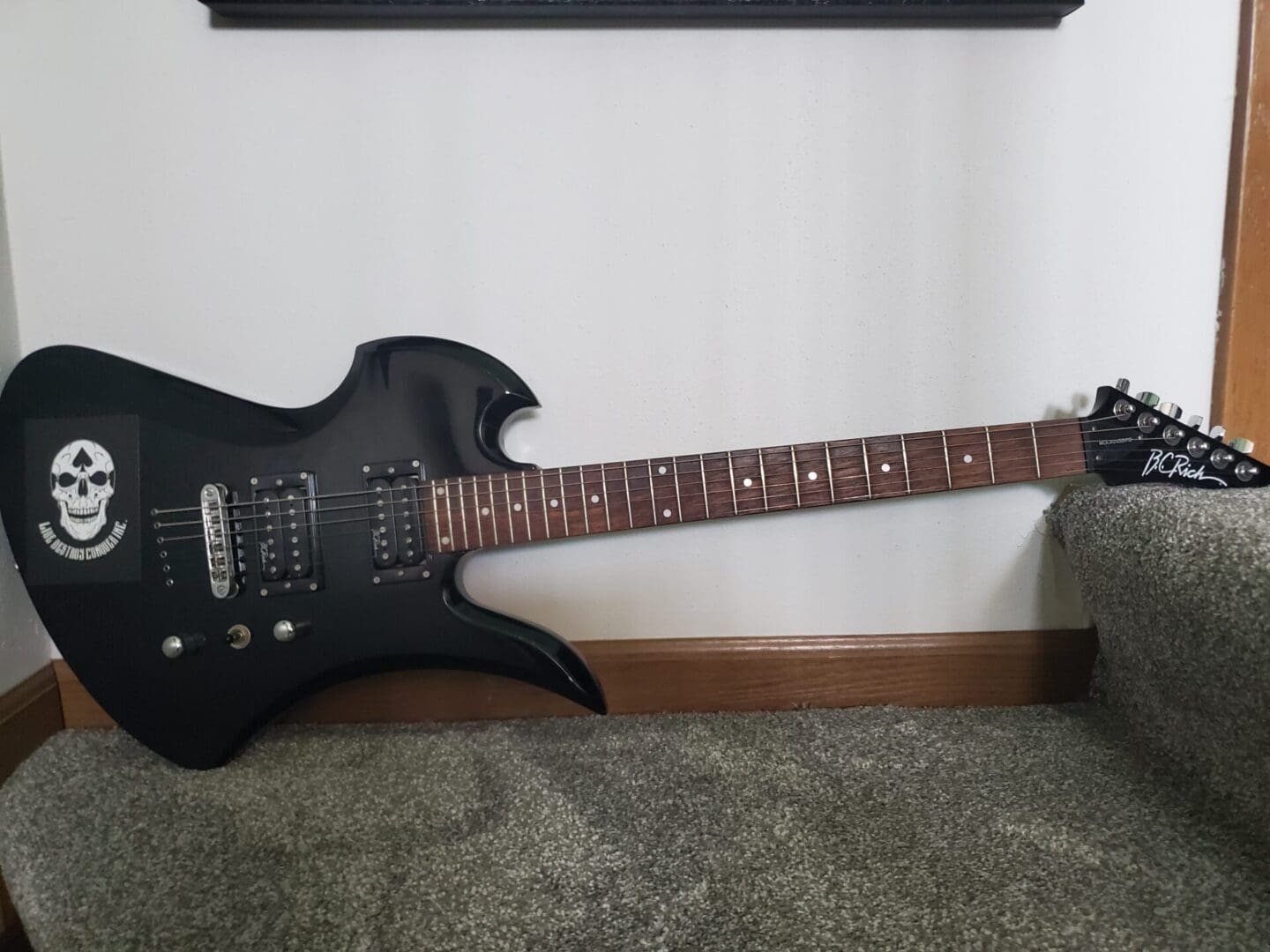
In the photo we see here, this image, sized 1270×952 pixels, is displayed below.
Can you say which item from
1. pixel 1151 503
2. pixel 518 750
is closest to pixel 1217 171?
pixel 1151 503

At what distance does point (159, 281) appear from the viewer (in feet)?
3.01

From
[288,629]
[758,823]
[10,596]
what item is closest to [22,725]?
[10,596]

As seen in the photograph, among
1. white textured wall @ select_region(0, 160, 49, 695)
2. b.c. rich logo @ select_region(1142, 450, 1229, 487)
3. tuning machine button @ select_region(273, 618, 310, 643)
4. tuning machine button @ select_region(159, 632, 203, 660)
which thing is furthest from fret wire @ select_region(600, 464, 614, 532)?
white textured wall @ select_region(0, 160, 49, 695)

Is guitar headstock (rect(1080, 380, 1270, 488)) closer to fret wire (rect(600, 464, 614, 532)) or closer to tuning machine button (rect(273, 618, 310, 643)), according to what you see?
fret wire (rect(600, 464, 614, 532))

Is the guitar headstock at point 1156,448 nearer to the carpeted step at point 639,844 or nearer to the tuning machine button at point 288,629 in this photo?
the carpeted step at point 639,844

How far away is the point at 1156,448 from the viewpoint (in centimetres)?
83

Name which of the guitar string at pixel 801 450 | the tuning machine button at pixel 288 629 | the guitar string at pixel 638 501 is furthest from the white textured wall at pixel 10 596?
the guitar string at pixel 801 450

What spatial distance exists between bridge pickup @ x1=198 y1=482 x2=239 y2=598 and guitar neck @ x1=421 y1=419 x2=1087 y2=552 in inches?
9.4

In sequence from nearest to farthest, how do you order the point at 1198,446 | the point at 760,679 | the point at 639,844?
the point at 639,844, the point at 1198,446, the point at 760,679

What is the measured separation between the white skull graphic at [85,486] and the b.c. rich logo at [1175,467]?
3.85 ft

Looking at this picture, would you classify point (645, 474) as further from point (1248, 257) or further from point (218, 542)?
point (1248, 257)

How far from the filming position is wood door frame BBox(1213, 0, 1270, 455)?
34.1 inches

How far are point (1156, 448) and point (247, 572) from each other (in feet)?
3.39

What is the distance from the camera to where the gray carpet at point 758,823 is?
586 millimetres
